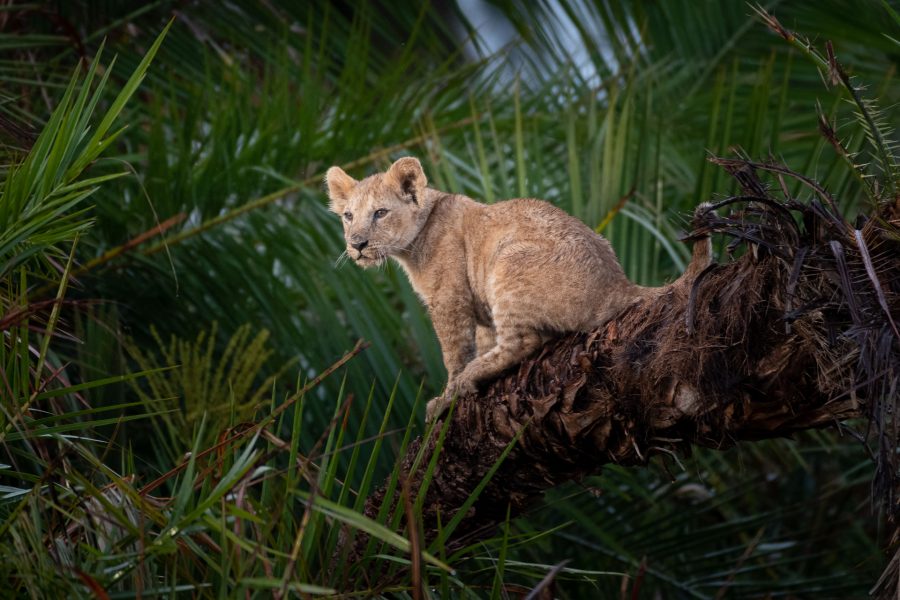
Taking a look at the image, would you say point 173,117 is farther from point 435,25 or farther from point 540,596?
point 540,596

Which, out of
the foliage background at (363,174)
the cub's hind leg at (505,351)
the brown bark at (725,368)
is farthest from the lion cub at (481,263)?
the foliage background at (363,174)

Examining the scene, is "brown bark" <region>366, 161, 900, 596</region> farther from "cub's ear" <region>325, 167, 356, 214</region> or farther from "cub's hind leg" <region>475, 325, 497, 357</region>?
"cub's ear" <region>325, 167, 356, 214</region>

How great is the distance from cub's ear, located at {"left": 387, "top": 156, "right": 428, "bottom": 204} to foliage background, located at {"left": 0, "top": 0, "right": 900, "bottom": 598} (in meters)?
0.43

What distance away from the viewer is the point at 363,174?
25.6 ft

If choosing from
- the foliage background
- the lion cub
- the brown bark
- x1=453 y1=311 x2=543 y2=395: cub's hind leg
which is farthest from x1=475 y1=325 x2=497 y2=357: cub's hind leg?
the brown bark

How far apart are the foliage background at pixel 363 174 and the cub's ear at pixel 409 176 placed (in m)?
0.43

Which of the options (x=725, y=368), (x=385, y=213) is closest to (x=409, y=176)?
(x=385, y=213)

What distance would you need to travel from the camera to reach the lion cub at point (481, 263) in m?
4.84

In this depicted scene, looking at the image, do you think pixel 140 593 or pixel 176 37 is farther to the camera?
pixel 176 37

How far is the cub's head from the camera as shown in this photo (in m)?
6.07

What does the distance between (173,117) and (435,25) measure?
349 centimetres

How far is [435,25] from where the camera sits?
408 inches

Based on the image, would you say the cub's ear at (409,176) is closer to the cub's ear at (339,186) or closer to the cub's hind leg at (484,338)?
the cub's ear at (339,186)

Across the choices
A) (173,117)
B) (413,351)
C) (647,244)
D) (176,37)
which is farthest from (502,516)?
(176,37)
